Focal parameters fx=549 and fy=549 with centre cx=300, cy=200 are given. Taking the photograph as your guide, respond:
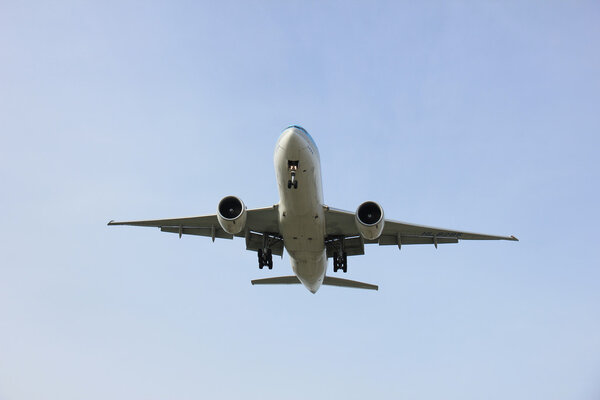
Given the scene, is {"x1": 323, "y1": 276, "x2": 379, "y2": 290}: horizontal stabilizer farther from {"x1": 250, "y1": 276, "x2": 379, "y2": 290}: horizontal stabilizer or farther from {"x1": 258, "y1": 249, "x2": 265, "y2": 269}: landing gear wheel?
{"x1": 258, "y1": 249, "x2": 265, "y2": 269}: landing gear wheel

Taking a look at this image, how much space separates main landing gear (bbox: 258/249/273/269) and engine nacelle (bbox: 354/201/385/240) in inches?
177

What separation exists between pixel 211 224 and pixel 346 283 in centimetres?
631

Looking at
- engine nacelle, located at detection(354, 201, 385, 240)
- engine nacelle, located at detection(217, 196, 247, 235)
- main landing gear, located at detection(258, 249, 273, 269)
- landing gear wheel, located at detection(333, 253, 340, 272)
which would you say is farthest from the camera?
landing gear wheel, located at detection(333, 253, 340, 272)

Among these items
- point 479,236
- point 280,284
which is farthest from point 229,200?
point 479,236

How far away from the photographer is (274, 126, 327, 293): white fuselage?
1717 centimetres

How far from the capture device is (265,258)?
853 inches

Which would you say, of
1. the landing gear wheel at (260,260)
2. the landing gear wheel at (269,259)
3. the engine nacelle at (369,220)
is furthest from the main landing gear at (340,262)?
the engine nacelle at (369,220)

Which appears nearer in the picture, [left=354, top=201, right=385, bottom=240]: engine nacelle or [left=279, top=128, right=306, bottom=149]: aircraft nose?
[left=279, top=128, right=306, bottom=149]: aircraft nose

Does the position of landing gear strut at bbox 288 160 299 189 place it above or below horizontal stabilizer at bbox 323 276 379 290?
above

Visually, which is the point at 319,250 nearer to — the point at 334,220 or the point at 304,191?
the point at 334,220

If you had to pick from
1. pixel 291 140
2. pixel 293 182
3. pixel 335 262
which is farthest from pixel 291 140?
pixel 335 262

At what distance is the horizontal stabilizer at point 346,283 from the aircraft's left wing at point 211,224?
346cm

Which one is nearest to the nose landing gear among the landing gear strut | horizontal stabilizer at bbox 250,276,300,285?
the landing gear strut

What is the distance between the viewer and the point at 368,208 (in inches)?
742
